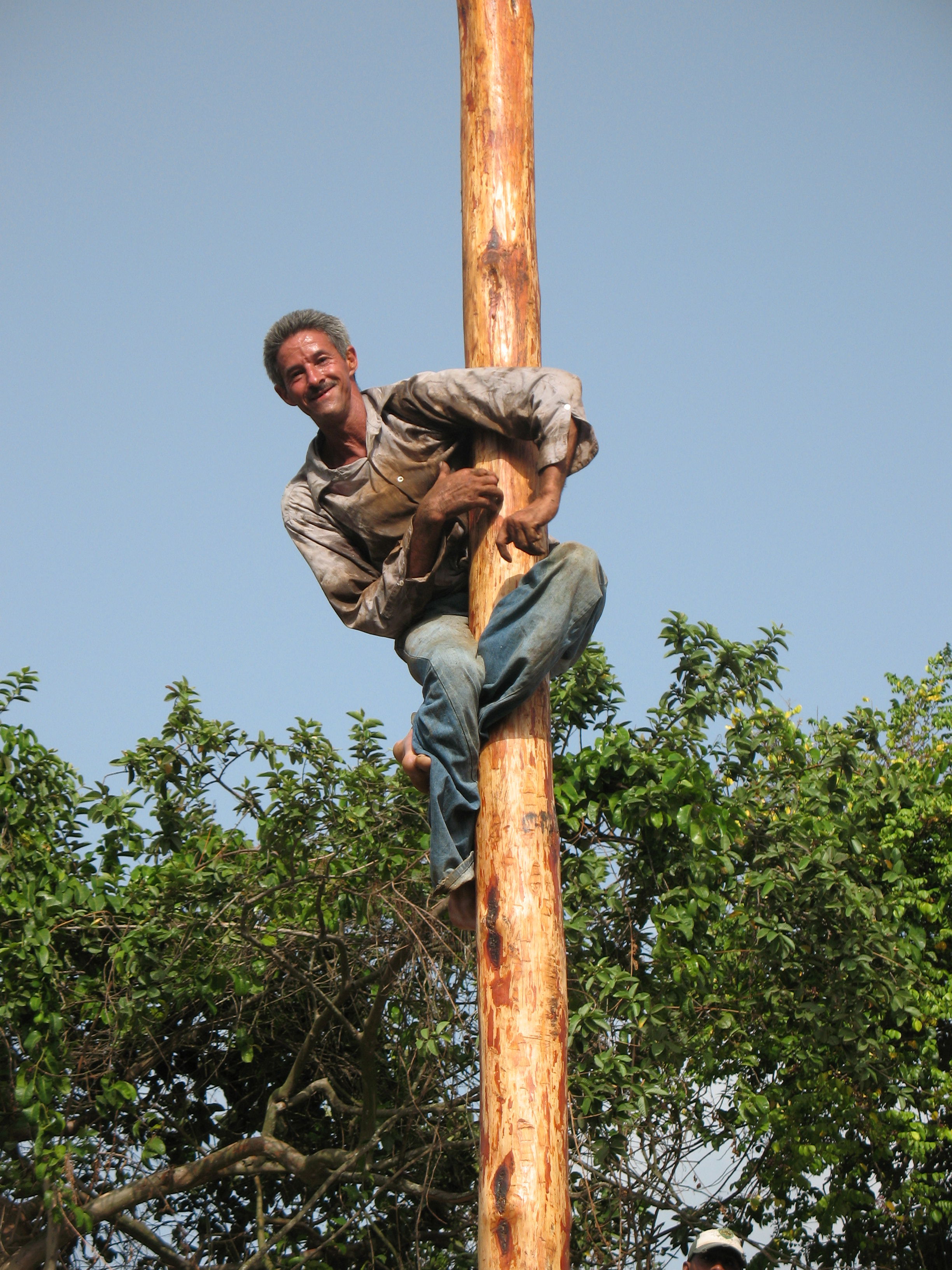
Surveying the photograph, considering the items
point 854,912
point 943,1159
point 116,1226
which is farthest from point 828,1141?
point 116,1226

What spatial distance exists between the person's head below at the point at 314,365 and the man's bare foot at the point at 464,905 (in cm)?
140

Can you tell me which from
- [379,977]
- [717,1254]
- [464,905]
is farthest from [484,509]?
[379,977]

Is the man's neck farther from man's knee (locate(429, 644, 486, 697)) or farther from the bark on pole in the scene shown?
man's knee (locate(429, 644, 486, 697))

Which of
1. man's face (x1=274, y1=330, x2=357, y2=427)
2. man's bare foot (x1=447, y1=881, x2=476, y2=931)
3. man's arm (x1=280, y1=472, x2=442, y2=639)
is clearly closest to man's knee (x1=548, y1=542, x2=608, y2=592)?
man's arm (x1=280, y1=472, x2=442, y2=639)

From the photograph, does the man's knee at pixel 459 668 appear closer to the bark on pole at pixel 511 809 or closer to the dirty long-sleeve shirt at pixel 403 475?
the bark on pole at pixel 511 809

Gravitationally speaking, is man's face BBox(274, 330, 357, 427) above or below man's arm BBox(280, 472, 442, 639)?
above

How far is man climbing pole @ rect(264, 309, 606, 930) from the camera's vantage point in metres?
2.90

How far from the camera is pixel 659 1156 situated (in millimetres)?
7125

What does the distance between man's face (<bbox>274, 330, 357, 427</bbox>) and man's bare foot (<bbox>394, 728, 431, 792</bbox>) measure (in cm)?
101

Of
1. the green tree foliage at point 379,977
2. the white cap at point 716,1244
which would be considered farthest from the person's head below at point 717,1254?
the green tree foliage at point 379,977

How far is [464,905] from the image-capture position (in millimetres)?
2914

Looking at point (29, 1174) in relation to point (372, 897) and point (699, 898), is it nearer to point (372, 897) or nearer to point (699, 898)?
point (372, 897)

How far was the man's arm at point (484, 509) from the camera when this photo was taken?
3.00 m

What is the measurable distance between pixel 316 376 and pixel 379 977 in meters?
5.14
